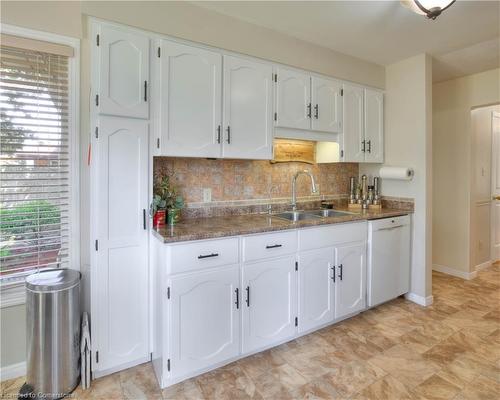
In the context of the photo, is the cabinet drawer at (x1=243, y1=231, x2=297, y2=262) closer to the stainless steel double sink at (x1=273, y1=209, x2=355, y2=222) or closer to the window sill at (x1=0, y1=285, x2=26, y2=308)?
the stainless steel double sink at (x1=273, y1=209, x2=355, y2=222)

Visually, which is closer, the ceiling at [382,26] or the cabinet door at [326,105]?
the ceiling at [382,26]

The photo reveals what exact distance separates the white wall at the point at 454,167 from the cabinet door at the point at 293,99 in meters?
2.29

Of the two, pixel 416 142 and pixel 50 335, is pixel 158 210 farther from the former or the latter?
pixel 416 142

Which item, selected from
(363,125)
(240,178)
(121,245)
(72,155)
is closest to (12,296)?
(121,245)

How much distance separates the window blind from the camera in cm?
179

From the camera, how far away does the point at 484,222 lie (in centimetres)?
400

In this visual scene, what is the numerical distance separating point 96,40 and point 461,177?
4110 millimetres

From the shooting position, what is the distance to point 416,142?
116 inches

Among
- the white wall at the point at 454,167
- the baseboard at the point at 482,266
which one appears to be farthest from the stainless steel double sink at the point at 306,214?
the baseboard at the point at 482,266

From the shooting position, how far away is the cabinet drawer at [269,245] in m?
1.97

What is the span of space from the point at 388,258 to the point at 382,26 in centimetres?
204

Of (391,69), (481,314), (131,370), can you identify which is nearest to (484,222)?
(481,314)

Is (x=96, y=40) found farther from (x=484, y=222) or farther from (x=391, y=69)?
(x=484, y=222)

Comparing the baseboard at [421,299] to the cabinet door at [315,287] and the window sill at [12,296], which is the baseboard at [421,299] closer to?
the cabinet door at [315,287]
